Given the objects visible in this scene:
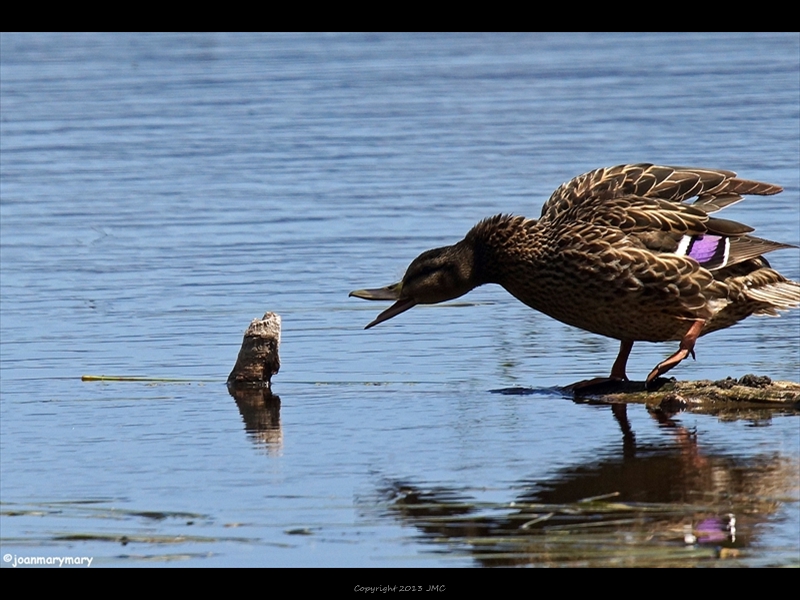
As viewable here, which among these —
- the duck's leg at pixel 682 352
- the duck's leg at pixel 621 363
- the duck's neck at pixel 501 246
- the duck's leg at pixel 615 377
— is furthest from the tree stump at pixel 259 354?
the duck's leg at pixel 682 352

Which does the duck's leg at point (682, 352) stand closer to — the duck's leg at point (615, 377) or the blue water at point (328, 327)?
the duck's leg at point (615, 377)

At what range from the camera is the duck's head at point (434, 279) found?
795cm

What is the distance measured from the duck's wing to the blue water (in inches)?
28.3

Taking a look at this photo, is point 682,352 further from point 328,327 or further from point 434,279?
point 328,327

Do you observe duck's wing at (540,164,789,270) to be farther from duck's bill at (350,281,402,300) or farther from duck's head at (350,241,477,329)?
duck's bill at (350,281,402,300)

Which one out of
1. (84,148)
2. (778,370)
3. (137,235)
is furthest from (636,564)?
(84,148)

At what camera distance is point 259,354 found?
7.95 meters

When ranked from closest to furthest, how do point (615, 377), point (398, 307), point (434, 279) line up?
point (615, 377) → point (434, 279) → point (398, 307)

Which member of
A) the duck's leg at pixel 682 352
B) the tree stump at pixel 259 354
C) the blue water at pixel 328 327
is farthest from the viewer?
the tree stump at pixel 259 354

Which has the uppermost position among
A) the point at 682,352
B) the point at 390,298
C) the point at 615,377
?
the point at 390,298

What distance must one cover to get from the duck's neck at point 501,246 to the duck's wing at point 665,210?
0.45ft

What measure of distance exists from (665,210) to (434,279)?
1.15 meters

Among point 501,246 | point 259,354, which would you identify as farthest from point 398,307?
point 259,354

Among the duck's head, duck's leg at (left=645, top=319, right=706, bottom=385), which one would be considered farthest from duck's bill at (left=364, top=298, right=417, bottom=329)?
duck's leg at (left=645, top=319, right=706, bottom=385)
